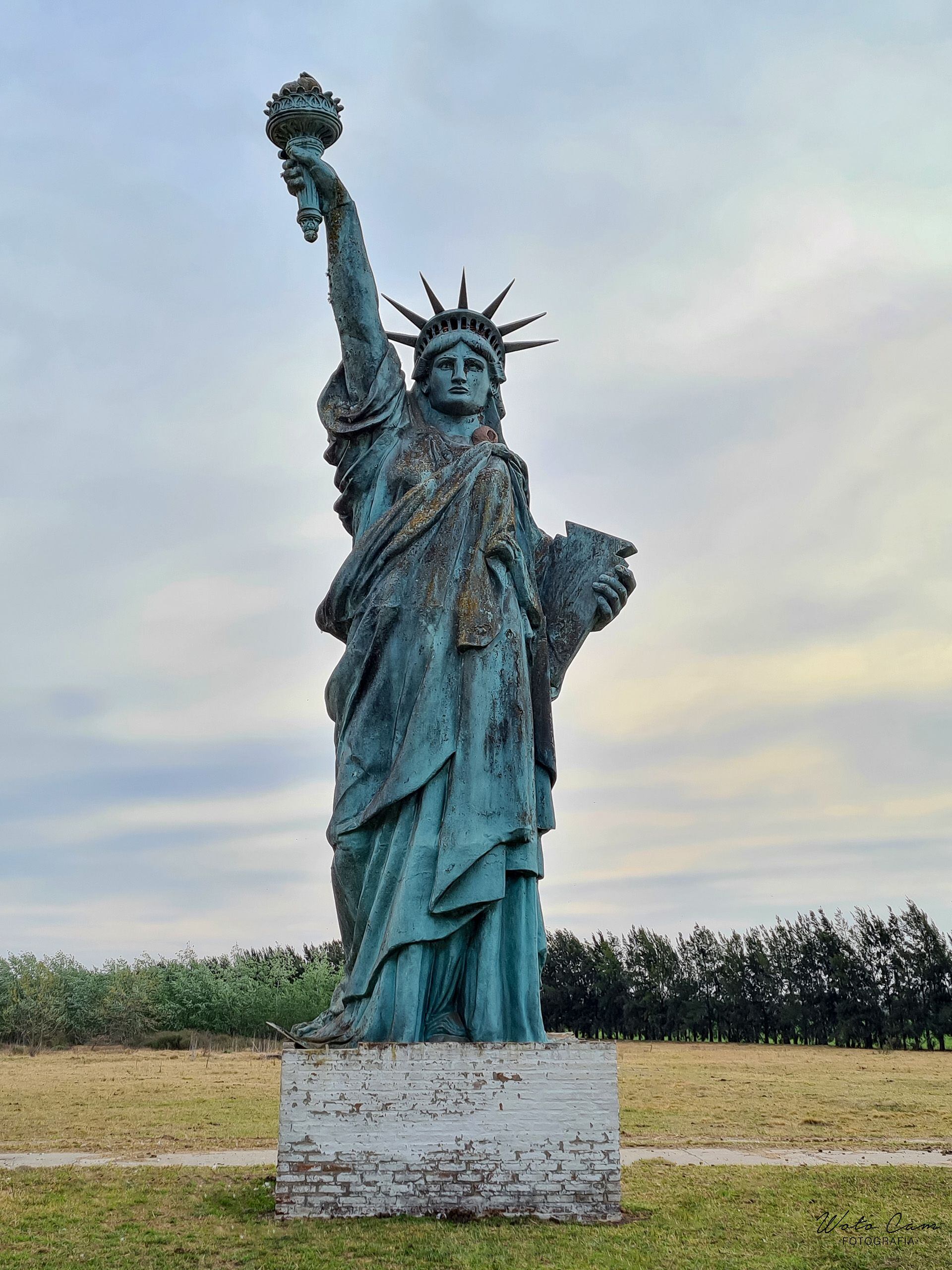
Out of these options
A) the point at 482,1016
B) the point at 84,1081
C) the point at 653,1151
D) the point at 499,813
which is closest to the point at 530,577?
the point at 499,813

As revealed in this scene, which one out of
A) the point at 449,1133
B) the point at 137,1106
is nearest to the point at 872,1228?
the point at 449,1133

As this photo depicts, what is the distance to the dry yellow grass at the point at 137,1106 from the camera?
10.4m

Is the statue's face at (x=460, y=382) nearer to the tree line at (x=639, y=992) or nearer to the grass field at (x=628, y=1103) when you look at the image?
the grass field at (x=628, y=1103)

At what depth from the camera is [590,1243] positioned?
207 inches

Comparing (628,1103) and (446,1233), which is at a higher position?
(446,1233)

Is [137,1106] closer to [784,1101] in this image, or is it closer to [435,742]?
[784,1101]

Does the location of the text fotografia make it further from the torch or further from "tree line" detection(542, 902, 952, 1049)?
"tree line" detection(542, 902, 952, 1049)

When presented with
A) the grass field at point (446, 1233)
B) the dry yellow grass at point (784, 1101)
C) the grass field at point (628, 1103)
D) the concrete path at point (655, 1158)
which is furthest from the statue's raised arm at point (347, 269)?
the dry yellow grass at point (784, 1101)

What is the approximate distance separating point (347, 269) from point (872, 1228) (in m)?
6.93

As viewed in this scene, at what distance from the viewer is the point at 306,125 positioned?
764 cm

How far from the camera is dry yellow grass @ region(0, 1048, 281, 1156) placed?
10398mm

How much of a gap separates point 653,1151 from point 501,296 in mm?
7672

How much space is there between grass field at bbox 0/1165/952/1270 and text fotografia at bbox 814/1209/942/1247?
0.06 ft

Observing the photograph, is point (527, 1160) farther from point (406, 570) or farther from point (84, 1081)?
point (84, 1081)
